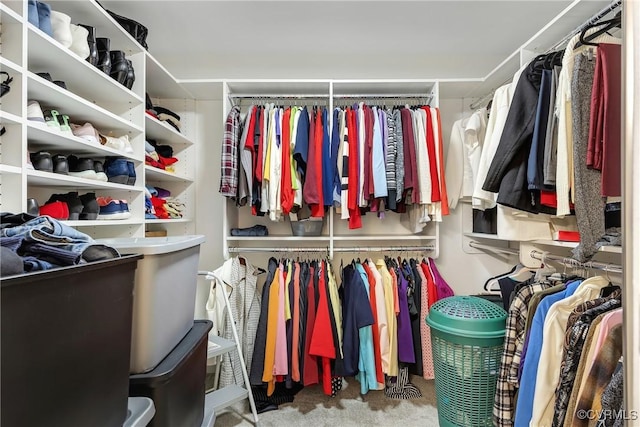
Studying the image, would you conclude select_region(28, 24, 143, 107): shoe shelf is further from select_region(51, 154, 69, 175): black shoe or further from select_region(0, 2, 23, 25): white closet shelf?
select_region(51, 154, 69, 175): black shoe

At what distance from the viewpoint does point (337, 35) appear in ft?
6.62

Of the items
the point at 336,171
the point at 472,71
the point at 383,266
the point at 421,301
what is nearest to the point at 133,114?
the point at 336,171

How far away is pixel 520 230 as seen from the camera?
147 cm

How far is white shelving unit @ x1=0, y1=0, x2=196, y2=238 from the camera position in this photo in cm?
95

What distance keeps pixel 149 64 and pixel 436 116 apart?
178cm

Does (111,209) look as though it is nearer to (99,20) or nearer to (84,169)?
(84,169)

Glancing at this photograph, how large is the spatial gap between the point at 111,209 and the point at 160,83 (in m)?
1.02

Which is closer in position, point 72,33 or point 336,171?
point 72,33

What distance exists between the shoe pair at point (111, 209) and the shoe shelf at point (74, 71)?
0.53 metres

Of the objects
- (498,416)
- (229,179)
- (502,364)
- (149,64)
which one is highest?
(149,64)

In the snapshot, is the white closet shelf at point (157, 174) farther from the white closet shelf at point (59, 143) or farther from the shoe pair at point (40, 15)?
the shoe pair at point (40, 15)

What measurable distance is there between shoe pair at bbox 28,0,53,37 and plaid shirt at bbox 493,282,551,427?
2.08 m

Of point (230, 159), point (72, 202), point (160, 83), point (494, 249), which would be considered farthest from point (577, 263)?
point (160, 83)

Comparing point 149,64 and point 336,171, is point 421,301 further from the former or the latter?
point 149,64
